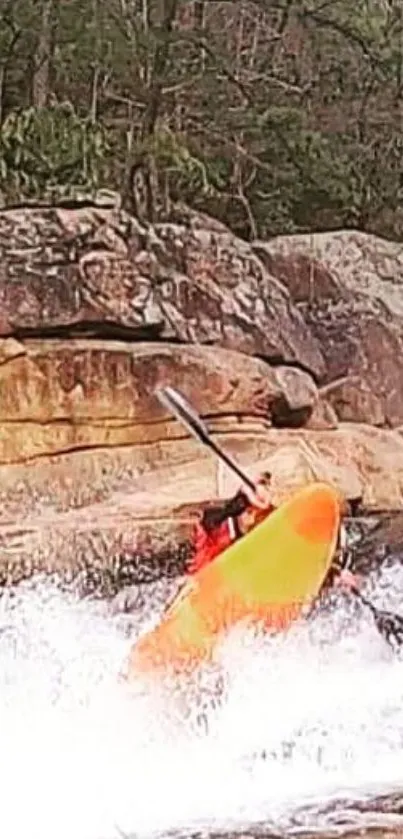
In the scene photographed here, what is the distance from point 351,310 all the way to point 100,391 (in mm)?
461

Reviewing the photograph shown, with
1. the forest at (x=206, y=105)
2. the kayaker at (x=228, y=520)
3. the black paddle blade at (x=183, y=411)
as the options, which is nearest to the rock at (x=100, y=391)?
the black paddle blade at (x=183, y=411)

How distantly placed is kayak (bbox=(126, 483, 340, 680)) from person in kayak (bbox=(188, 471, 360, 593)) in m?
0.01

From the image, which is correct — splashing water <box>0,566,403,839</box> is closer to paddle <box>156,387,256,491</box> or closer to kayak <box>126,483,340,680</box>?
kayak <box>126,483,340,680</box>

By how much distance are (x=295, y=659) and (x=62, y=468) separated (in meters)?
0.51

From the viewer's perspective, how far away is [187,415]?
3.12 meters

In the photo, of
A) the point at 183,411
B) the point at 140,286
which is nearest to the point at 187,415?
the point at 183,411

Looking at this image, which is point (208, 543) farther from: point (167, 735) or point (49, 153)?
point (49, 153)

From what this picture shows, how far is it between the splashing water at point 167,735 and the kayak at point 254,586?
0.04 meters

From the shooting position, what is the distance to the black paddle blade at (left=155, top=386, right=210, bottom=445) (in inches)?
123

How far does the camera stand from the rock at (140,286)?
10.2 feet

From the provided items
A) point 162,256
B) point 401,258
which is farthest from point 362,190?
point 162,256

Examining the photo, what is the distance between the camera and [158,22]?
122 inches

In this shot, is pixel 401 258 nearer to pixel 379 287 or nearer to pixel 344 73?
pixel 379 287

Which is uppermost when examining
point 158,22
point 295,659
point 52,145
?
point 158,22
